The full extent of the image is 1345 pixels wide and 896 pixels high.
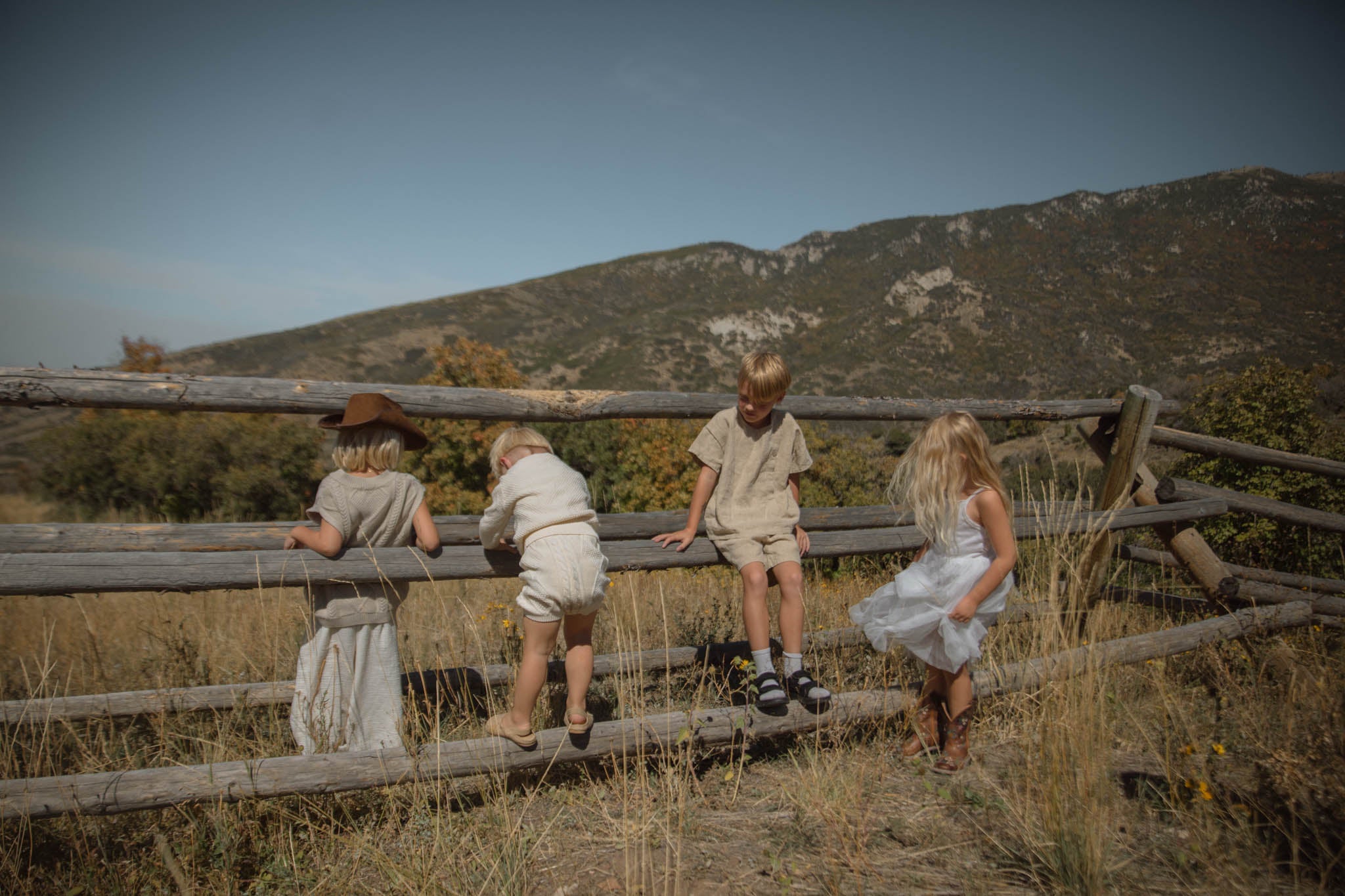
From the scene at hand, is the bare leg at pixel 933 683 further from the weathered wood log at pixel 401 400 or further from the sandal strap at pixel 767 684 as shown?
the weathered wood log at pixel 401 400

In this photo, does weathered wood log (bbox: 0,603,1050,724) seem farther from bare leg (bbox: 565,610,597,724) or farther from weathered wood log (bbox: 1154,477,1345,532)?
weathered wood log (bbox: 1154,477,1345,532)

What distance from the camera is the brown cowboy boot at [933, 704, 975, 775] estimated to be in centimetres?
289

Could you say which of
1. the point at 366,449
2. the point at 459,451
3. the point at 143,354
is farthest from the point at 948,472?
the point at 143,354

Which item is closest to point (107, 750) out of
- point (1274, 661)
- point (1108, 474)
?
point (1108, 474)

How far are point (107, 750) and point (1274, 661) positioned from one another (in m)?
6.27

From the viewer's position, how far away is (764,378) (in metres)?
3.04

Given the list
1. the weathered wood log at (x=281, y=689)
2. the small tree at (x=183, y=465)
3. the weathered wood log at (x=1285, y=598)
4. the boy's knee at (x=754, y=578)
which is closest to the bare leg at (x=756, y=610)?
the boy's knee at (x=754, y=578)

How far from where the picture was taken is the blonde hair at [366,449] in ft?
8.87

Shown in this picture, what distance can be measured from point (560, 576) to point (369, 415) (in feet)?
3.28

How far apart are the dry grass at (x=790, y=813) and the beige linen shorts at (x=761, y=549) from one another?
51 cm

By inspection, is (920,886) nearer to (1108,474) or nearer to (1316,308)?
(1108,474)

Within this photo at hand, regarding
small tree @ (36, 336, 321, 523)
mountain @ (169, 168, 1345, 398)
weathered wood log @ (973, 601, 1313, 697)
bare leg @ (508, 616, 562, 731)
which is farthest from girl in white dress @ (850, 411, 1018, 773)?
mountain @ (169, 168, 1345, 398)

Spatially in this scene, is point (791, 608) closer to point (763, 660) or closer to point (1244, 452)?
point (763, 660)

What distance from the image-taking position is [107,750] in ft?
9.73
